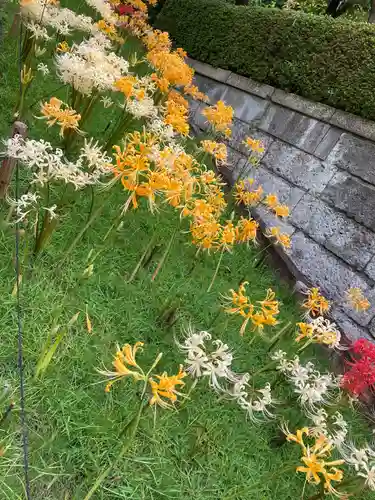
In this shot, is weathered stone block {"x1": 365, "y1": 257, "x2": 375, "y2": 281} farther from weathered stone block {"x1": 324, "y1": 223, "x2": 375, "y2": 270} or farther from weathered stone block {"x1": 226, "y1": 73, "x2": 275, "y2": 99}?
weathered stone block {"x1": 226, "y1": 73, "x2": 275, "y2": 99}

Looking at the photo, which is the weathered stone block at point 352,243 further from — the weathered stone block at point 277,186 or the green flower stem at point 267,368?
the green flower stem at point 267,368

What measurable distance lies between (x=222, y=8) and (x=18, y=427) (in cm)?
619

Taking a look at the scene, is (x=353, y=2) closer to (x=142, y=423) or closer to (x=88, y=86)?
(x=88, y=86)

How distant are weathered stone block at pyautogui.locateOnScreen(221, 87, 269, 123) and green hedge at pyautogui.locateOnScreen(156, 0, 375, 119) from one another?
211 millimetres

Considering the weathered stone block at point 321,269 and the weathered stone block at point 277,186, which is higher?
the weathered stone block at point 277,186

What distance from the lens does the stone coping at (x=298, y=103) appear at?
4254mm

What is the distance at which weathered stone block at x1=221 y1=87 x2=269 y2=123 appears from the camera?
218 inches

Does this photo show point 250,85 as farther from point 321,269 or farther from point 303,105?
point 321,269

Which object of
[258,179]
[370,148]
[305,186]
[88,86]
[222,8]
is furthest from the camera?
[222,8]

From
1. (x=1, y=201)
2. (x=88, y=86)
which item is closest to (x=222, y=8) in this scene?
(x=88, y=86)

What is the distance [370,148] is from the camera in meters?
4.12

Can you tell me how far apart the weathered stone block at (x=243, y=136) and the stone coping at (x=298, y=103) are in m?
0.34

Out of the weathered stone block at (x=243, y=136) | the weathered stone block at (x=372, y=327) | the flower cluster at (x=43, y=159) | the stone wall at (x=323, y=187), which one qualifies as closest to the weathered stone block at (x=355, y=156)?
the stone wall at (x=323, y=187)

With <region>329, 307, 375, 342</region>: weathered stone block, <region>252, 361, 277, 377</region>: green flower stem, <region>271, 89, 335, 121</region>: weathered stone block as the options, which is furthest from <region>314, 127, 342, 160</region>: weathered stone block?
<region>252, 361, 277, 377</region>: green flower stem
